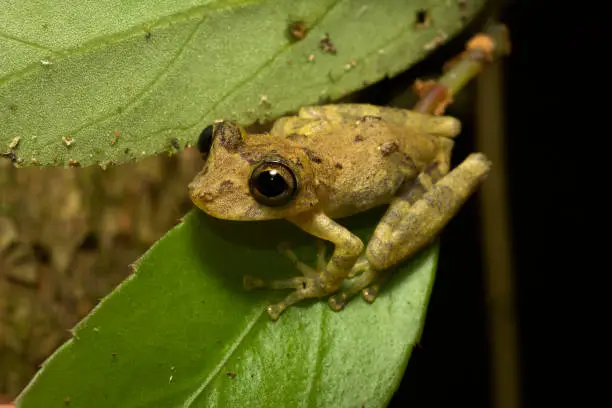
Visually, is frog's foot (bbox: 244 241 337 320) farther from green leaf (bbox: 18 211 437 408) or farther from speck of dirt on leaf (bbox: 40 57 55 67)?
speck of dirt on leaf (bbox: 40 57 55 67)

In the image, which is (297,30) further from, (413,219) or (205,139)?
(413,219)

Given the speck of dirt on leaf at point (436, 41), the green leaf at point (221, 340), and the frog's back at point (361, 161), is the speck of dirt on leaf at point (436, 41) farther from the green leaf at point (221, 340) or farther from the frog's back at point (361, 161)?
the green leaf at point (221, 340)

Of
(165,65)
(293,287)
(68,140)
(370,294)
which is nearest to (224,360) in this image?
(293,287)

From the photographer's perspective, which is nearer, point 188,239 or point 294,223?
point 188,239

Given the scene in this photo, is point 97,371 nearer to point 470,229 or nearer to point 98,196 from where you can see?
point 98,196

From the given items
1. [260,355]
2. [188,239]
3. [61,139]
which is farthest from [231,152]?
[260,355]
